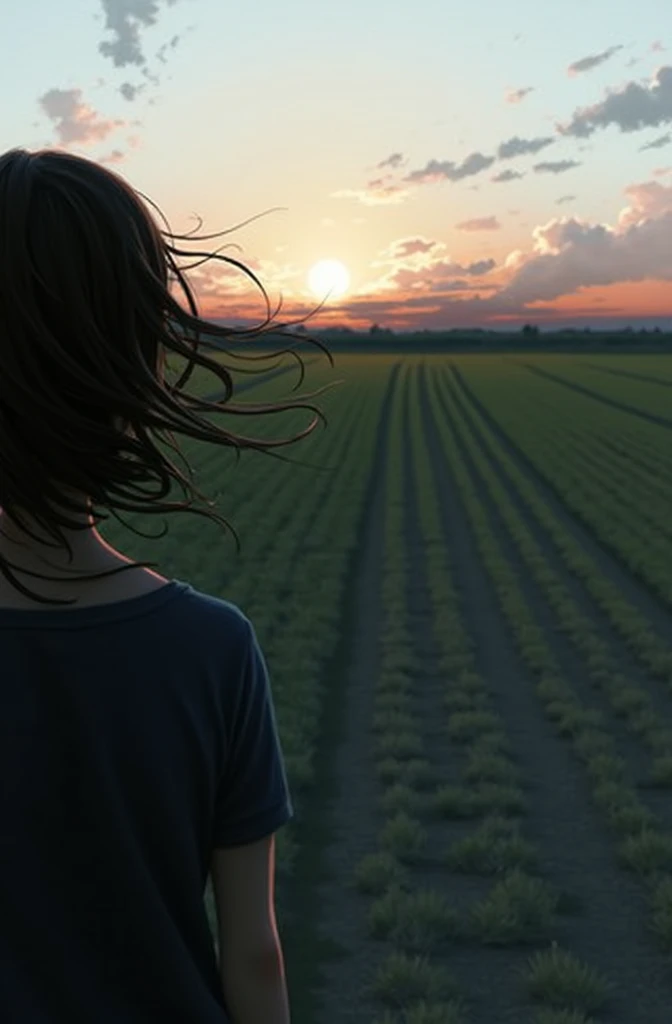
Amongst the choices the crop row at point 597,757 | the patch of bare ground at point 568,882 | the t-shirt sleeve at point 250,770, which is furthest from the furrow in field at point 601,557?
the t-shirt sleeve at point 250,770

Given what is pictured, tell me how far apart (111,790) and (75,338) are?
1.55ft

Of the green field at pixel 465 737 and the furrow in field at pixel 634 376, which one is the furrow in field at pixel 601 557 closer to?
the green field at pixel 465 737

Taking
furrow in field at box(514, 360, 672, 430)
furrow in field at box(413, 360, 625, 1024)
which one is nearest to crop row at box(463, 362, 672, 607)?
furrow in field at box(413, 360, 625, 1024)

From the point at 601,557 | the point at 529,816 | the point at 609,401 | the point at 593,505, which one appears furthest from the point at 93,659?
the point at 609,401

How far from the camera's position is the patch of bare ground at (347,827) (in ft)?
A: 18.2

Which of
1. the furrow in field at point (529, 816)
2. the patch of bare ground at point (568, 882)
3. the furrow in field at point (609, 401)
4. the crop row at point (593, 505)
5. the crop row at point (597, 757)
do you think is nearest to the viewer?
the patch of bare ground at point (568, 882)

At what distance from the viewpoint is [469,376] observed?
8344 centimetres

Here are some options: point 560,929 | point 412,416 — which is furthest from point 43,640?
point 412,416

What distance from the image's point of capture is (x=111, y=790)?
4.77 feet

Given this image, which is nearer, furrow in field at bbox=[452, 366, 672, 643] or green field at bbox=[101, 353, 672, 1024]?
green field at bbox=[101, 353, 672, 1024]

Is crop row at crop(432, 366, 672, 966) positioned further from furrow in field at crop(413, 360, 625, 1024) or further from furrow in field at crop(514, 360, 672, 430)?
furrow in field at crop(514, 360, 672, 430)

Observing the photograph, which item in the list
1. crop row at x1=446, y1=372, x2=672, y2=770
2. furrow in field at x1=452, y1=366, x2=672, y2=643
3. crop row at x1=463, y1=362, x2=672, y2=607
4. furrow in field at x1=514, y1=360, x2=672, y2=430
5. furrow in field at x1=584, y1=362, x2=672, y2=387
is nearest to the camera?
crop row at x1=446, y1=372, x2=672, y2=770

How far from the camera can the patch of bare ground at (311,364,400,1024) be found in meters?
5.55

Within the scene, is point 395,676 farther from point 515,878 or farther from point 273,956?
point 273,956
